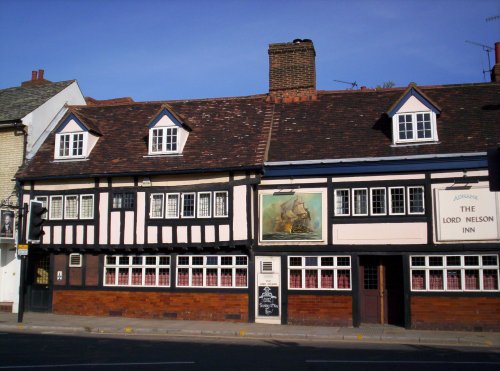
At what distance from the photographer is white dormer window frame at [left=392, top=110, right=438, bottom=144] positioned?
18875 millimetres

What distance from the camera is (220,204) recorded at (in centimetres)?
1959

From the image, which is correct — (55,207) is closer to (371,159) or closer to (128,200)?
(128,200)

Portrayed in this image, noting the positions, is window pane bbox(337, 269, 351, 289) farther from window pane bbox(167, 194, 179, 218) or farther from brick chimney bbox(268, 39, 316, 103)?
brick chimney bbox(268, 39, 316, 103)

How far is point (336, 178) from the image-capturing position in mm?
18797

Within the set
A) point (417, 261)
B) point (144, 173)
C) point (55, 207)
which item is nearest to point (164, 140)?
point (144, 173)

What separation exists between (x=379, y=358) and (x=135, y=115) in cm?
1571

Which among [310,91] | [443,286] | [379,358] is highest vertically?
[310,91]

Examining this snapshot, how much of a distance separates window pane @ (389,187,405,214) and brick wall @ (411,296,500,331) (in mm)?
2867

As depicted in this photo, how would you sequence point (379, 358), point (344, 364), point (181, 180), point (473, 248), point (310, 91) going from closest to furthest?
point (344, 364) < point (379, 358) < point (473, 248) < point (181, 180) < point (310, 91)

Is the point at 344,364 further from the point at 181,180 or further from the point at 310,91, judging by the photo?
the point at 310,91

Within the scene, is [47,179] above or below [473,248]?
above

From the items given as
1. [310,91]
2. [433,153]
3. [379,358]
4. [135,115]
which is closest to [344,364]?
[379,358]

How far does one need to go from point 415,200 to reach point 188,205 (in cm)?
789

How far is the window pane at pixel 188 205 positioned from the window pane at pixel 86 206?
3729 mm
